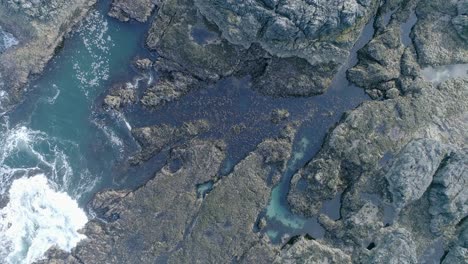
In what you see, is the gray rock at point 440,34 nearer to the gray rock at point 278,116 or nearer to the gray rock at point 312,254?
the gray rock at point 278,116

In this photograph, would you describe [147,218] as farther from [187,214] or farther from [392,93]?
[392,93]

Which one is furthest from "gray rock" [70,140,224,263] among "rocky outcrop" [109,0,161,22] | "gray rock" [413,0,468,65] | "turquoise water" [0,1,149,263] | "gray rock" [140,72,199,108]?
"gray rock" [413,0,468,65]

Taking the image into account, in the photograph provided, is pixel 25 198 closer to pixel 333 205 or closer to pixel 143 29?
pixel 143 29

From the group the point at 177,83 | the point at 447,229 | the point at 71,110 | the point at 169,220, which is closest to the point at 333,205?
the point at 447,229

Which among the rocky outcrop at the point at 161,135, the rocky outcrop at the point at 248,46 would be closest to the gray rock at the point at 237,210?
the rocky outcrop at the point at 161,135

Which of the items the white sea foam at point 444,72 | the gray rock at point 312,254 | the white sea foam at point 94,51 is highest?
the white sea foam at point 444,72

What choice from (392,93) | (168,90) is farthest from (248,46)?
(392,93)
